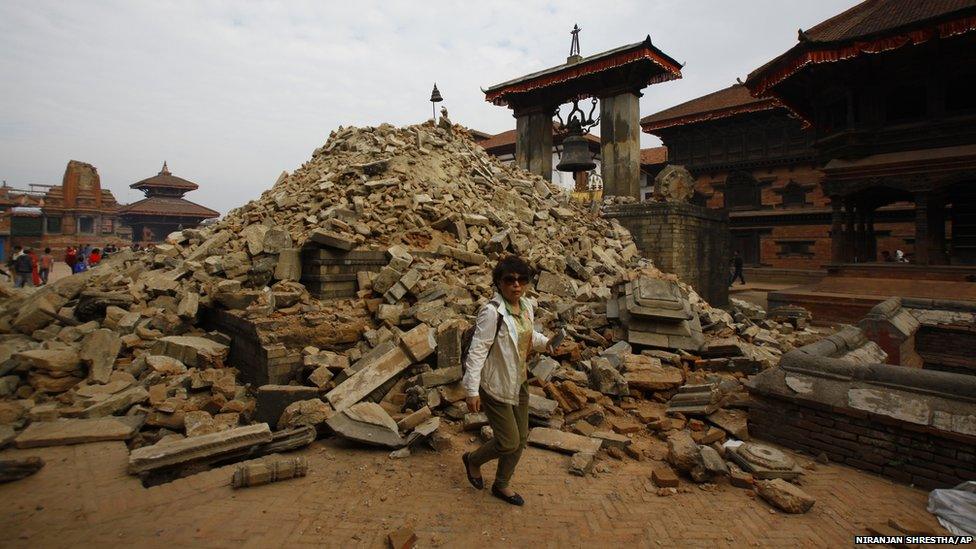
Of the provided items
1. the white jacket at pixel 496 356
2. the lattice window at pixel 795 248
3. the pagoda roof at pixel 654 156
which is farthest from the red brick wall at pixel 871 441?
the pagoda roof at pixel 654 156

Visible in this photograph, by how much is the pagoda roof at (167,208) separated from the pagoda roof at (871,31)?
43043 mm

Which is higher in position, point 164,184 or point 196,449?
point 164,184

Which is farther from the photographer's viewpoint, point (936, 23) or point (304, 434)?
point (936, 23)

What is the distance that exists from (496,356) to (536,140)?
15.8 meters

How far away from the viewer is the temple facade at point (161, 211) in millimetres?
38812

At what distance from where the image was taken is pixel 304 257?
24.1 feet

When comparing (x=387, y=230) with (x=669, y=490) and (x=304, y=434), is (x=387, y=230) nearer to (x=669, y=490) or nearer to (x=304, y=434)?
(x=304, y=434)

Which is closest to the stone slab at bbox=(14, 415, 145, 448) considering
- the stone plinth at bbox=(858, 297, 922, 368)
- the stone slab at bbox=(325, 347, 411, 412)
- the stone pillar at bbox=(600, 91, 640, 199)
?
the stone slab at bbox=(325, 347, 411, 412)

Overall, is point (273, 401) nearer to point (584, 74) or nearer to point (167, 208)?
point (584, 74)

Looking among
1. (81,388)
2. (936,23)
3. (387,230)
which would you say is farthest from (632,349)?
(936,23)

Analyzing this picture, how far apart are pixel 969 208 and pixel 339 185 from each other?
58.5 feet

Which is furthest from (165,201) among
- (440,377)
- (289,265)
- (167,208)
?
(440,377)

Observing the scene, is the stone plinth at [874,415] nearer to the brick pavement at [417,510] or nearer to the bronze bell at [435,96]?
the brick pavement at [417,510]

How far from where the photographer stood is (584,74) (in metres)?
15.4
